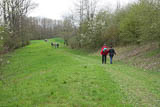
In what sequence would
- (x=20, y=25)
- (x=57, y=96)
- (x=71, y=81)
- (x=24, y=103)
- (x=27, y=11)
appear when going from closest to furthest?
1. (x=24, y=103)
2. (x=57, y=96)
3. (x=71, y=81)
4. (x=20, y=25)
5. (x=27, y=11)

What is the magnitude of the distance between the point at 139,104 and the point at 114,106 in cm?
86

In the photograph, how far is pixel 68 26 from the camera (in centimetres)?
4778

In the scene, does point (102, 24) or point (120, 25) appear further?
point (102, 24)

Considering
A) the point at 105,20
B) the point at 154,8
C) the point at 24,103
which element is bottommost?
the point at 24,103

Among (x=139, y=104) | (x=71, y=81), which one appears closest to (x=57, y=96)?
(x=71, y=81)

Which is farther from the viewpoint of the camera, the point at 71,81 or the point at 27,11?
the point at 27,11

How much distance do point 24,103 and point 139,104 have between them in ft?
12.7

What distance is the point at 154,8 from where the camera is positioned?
1417 cm

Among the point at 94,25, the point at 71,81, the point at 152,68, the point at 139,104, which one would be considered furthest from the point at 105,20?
the point at 139,104

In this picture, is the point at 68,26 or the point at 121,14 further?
the point at 68,26

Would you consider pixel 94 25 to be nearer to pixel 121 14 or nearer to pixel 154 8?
pixel 121 14

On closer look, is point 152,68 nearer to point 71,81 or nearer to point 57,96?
point 71,81

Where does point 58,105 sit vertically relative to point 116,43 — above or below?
below

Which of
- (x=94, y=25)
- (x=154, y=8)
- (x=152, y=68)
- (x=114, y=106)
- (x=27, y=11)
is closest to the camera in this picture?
(x=114, y=106)
